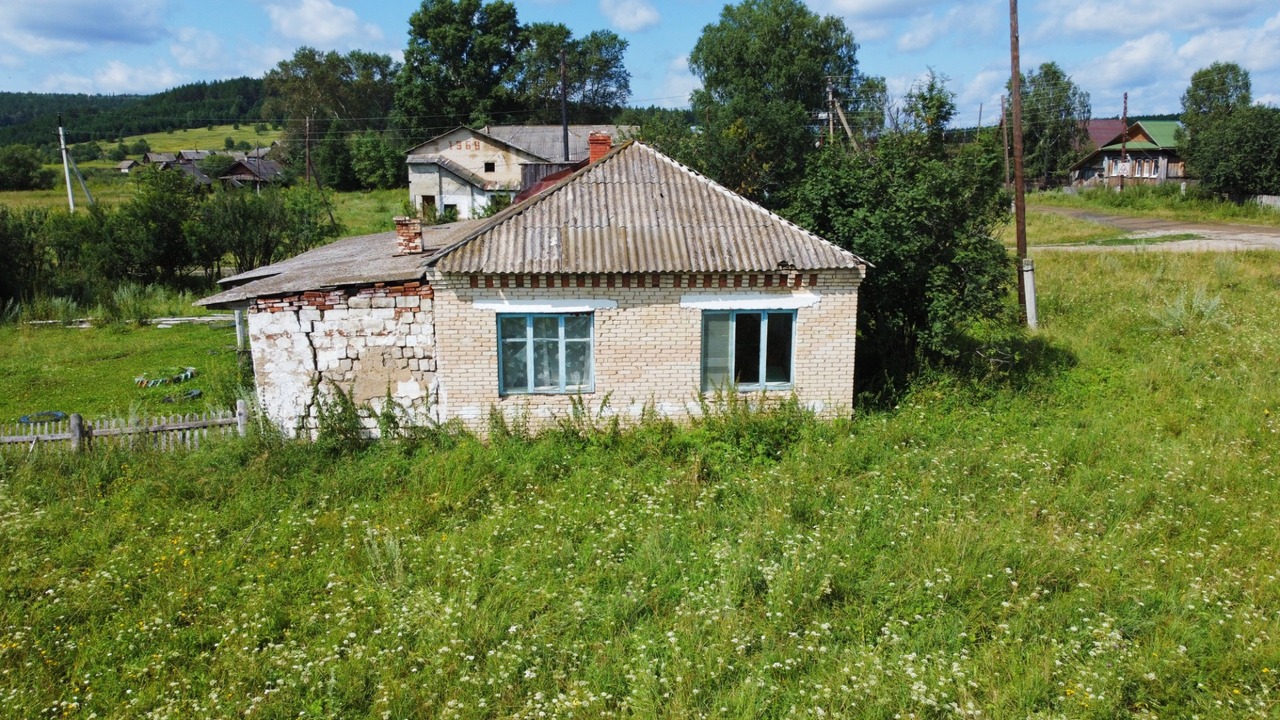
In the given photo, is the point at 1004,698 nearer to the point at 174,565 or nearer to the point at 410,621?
the point at 410,621

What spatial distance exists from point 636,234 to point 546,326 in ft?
5.74

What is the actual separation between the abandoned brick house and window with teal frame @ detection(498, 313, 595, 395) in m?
0.02

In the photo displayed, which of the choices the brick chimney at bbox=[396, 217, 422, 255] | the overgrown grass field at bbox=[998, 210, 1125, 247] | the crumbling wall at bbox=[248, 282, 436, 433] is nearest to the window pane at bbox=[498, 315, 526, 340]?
the crumbling wall at bbox=[248, 282, 436, 433]

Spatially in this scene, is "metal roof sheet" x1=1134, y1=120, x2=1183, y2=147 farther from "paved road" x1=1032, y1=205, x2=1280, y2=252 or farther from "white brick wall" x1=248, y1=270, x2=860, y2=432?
"white brick wall" x1=248, y1=270, x2=860, y2=432

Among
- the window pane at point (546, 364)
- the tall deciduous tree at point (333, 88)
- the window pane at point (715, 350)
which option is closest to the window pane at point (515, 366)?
the window pane at point (546, 364)

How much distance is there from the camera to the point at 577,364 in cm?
1088

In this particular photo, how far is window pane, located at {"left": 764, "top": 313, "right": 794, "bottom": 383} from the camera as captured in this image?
11.0 metres

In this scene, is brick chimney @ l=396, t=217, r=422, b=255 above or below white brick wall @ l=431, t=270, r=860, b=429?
above

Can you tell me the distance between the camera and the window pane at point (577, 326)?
A: 10.7 metres

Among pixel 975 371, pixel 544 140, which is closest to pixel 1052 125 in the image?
pixel 544 140

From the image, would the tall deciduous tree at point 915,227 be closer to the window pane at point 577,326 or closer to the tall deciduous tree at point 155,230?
the window pane at point 577,326

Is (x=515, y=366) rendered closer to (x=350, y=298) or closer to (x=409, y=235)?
(x=350, y=298)

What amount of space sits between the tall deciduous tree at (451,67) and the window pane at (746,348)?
51257mm

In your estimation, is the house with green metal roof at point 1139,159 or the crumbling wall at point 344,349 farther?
the house with green metal roof at point 1139,159
